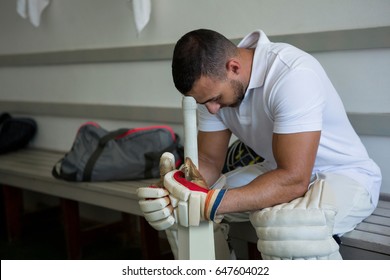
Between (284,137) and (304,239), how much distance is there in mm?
297

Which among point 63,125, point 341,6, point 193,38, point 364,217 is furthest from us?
point 63,125

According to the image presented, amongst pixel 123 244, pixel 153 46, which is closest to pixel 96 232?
pixel 123 244

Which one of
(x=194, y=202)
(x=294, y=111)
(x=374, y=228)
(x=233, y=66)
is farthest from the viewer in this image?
(x=374, y=228)

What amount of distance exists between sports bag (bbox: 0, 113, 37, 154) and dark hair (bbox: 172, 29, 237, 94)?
2.08 meters

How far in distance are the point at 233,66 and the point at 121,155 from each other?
3.66ft

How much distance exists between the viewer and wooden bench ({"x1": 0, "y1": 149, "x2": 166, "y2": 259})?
8.21 feet

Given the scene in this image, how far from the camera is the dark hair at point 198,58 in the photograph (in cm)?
157

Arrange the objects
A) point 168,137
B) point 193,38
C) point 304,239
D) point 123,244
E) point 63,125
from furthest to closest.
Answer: point 63,125, point 123,244, point 168,137, point 193,38, point 304,239

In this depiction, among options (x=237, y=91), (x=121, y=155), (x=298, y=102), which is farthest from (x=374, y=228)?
(x=121, y=155)

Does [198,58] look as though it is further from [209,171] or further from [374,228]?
[374,228]

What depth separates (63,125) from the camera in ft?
10.9

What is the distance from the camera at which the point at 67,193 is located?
271 cm

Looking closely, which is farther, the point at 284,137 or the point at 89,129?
the point at 89,129
